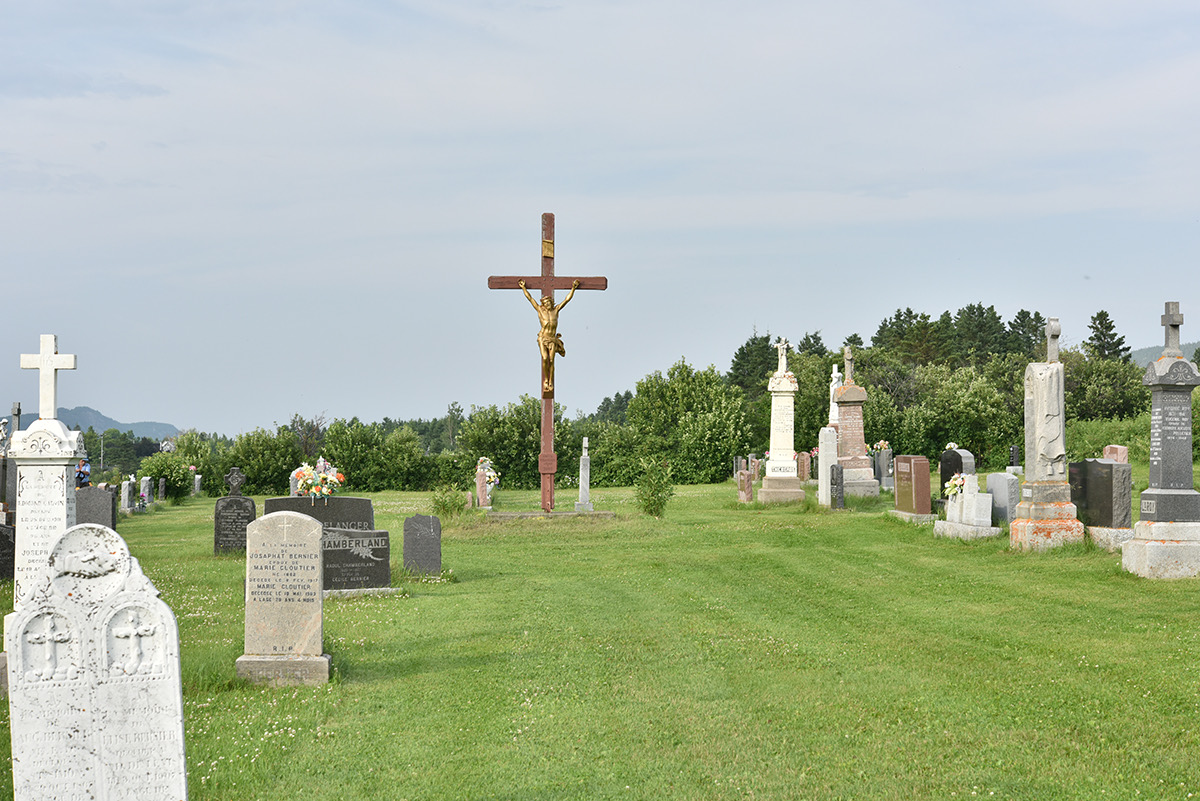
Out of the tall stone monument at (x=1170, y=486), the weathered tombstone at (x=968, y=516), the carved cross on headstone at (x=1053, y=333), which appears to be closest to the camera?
the tall stone monument at (x=1170, y=486)

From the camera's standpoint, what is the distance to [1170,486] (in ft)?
42.9

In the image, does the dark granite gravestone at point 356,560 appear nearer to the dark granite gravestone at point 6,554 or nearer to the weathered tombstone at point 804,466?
the dark granite gravestone at point 6,554

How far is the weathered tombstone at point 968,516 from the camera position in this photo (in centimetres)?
1748

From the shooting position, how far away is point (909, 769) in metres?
6.29

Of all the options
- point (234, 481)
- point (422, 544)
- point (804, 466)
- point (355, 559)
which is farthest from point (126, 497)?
point (804, 466)

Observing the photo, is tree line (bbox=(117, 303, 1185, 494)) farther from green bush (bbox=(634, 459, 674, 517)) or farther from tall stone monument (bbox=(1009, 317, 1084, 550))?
tall stone monument (bbox=(1009, 317, 1084, 550))

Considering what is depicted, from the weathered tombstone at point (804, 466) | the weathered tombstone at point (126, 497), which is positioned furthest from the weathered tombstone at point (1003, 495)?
the weathered tombstone at point (126, 497)

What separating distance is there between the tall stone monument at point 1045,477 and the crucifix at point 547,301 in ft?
33.3

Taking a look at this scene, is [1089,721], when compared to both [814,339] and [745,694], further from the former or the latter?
[814,339]

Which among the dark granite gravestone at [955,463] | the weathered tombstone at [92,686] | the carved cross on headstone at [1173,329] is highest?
the carved cross on headstone at [1173,329]

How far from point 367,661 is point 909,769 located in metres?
5.24

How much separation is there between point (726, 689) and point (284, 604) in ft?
13.0

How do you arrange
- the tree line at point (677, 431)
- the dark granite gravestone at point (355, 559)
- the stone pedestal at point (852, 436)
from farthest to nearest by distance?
the tree line at point (677, 431)
the stone pedestal at point (852, 436)
the dark granite gravestone at point (355, 559)

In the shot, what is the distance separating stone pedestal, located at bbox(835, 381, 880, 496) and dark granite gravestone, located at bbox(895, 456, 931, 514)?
255 inches
